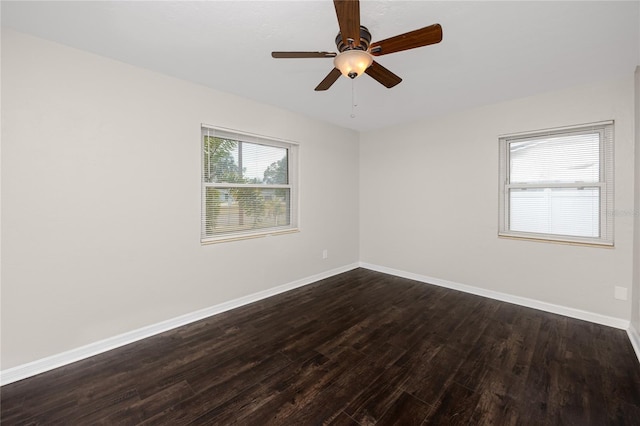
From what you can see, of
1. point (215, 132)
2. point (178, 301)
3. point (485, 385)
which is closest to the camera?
point (485, 385)

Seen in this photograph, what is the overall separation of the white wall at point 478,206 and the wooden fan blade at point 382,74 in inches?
79.7

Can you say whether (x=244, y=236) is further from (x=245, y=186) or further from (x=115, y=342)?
(x=115, y=342)

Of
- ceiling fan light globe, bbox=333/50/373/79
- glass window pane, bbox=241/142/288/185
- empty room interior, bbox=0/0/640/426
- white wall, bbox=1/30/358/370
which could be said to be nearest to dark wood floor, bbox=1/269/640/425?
empty room interior, bbox=0/0/640/426

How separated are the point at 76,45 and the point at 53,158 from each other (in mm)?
905

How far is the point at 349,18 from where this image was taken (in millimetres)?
1415

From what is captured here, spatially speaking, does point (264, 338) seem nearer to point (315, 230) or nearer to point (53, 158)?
point (315, 230)

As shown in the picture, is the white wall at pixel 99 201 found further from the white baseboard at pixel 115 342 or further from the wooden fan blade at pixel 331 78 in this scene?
the wooden fan blade at pixel 331 78

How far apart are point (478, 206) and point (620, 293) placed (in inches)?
60.2

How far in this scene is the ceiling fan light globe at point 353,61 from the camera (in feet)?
5.45

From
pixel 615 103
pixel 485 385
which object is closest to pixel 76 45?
pixel 485 385

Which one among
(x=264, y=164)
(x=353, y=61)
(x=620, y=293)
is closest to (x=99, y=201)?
(x=264, y=164)

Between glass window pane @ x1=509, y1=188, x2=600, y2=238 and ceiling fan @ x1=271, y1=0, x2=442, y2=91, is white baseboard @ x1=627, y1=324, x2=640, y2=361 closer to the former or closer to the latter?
glass window pane @ x1=509, y1=188, x2=600, y2=238

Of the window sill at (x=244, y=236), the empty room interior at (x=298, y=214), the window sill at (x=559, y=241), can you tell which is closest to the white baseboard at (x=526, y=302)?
the empty room interior at (x=298, y=214)

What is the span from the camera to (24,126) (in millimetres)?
1941
